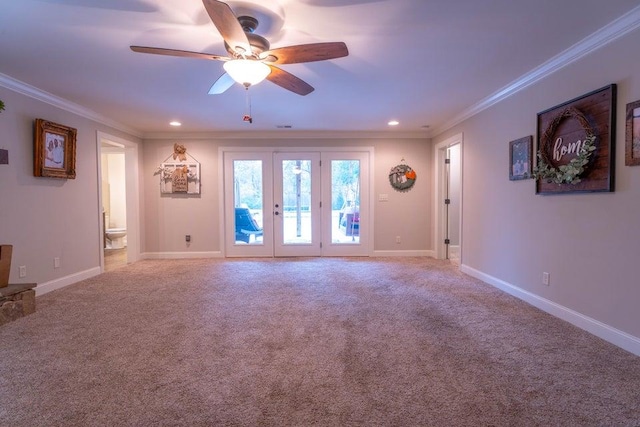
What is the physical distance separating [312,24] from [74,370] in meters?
2.77

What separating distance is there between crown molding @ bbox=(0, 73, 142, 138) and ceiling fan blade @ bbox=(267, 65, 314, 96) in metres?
2.77

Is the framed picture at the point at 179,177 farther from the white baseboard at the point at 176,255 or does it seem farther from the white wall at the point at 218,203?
the white baseboard at the point at 176,255

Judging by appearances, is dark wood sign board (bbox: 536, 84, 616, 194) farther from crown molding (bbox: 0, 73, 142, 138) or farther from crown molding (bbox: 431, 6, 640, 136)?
crown molding (bbox: 0, 73, 142, 138)

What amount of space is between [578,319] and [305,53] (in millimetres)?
3008

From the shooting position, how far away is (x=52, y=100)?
372cm

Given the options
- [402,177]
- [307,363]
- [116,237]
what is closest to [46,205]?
[307,363]

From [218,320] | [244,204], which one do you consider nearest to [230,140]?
[244,204]

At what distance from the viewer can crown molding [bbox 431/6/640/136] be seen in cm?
215

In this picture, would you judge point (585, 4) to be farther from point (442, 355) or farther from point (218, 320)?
point (218, 320)

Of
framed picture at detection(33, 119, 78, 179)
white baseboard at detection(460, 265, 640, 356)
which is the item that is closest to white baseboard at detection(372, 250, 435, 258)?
white baseboard at detection(460, 265, 640, 356)

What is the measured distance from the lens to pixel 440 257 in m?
5.58

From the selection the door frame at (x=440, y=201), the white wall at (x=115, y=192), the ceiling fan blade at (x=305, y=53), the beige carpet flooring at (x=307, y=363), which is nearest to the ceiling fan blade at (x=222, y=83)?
the ceiling fan blade at (x=305, y=53)

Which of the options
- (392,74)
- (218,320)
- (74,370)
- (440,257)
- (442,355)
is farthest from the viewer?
(440,257)

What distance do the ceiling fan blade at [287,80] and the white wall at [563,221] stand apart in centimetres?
226
